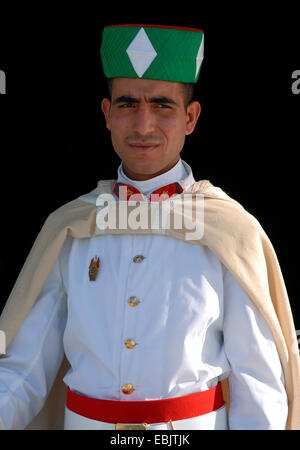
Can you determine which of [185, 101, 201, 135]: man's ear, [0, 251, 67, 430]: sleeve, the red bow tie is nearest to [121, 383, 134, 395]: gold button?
[0, 251, 67, 430]: sleeve

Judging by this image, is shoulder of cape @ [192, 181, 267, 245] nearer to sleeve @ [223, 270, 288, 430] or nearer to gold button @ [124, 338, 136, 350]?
sleeve @ [223, 270, 288, 430]

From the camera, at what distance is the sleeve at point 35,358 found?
3.31 m

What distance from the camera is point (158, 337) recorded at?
3158mm

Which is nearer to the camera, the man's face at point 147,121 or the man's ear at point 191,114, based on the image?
the man's face at point 147,121

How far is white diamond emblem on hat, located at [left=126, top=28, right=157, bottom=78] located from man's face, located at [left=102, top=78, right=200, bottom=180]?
0.05 m

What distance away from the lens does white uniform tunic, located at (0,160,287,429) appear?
3.15 m

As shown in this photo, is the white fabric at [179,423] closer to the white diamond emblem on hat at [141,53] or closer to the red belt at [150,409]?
the red belt at [150,409]

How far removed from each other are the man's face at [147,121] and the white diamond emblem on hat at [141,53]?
48 mm

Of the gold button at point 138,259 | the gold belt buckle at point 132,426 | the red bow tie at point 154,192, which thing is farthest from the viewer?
the red bow tie at point 154,192

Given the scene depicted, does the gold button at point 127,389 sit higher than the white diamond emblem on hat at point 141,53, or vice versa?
the white diamond emblem on hat at point 141,53

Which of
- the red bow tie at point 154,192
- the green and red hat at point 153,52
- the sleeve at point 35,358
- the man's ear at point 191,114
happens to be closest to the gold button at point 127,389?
the sleeve at point 35,358

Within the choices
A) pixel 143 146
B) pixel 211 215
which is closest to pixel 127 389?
pixel 211 215
